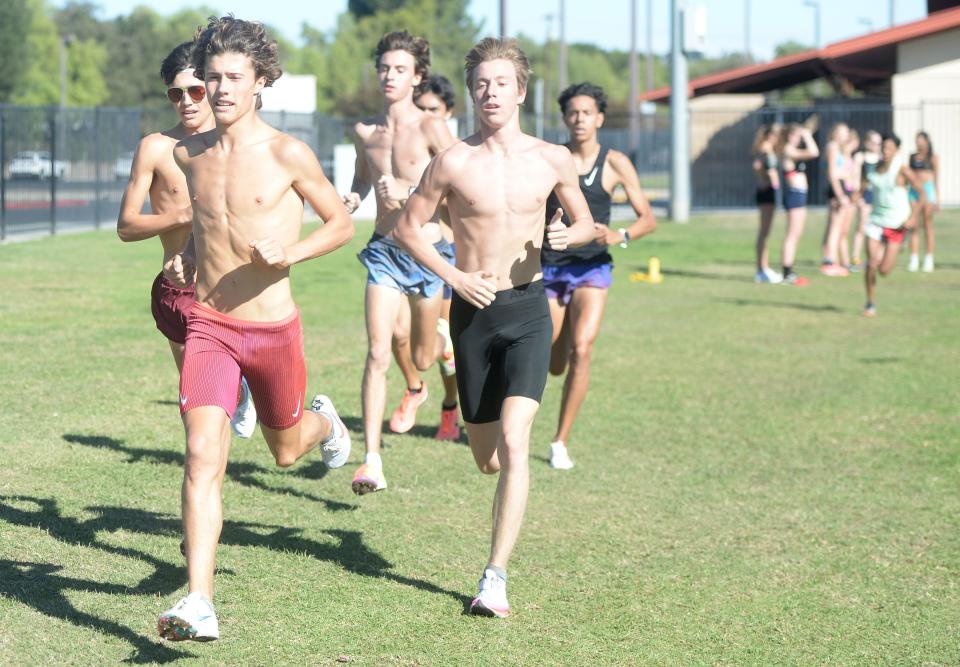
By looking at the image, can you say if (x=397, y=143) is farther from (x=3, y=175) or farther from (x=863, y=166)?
(x=3, y=175)

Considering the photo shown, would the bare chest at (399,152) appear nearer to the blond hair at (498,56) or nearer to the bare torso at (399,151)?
the bare torso at (399,151)

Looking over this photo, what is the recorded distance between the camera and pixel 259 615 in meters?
5.64

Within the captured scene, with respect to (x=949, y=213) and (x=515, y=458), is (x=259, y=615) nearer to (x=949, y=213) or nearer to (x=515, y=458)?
(x=515, y=458)

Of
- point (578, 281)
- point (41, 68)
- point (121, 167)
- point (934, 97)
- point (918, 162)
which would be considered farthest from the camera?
point (41, 68)

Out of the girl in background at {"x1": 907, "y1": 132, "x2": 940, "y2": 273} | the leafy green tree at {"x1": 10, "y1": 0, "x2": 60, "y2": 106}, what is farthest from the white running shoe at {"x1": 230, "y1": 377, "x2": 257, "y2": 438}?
the leafy green tree at {"x1": 10, "y1": 0, "x2": 60, "y2": 106}

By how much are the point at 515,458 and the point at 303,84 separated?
111ft

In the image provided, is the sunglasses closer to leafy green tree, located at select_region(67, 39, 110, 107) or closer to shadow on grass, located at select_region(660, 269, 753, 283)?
shadow on grass, located at select_region(660, 269, 753, 283)

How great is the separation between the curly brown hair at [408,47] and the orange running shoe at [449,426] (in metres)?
2.33

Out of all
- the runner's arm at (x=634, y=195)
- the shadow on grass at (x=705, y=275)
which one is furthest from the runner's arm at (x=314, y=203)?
the shadow on grass at (x=705, y=275)

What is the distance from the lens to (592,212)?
30.0ft

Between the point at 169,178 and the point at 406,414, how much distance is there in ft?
10.2

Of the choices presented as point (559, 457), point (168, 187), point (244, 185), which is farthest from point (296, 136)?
point (244, 185)

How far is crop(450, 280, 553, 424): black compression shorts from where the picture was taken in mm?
6070

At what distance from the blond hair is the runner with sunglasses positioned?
1358mm
